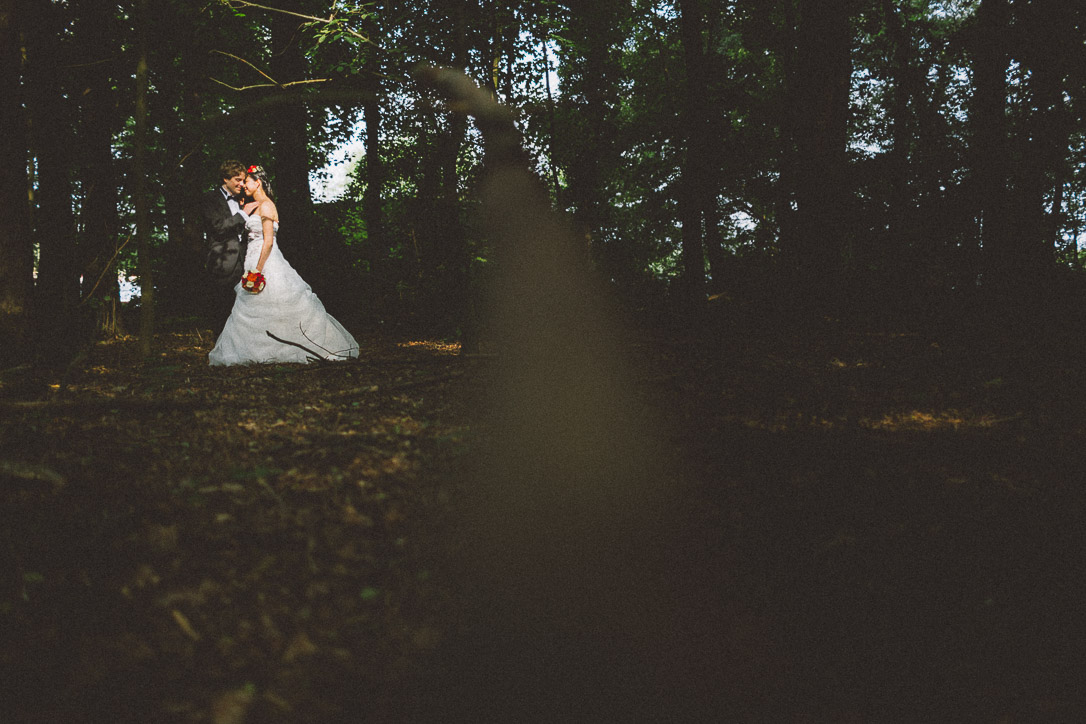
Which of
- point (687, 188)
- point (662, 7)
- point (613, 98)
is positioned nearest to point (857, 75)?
point (662, 7)

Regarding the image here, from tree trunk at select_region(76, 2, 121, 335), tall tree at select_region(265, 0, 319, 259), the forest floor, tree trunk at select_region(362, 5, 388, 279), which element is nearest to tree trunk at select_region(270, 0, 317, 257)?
tall tree at select_region(265, 0, 319, 259)

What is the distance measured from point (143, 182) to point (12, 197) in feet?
5.45

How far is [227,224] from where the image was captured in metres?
7.62

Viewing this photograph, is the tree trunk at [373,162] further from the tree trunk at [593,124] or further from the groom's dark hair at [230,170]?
the tree trunk at [593,124]

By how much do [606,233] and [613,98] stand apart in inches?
143

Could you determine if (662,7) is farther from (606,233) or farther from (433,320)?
(433,320)

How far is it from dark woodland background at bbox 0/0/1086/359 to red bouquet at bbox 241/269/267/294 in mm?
1769

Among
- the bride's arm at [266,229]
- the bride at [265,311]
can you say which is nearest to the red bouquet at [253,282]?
the bride at [265,311]

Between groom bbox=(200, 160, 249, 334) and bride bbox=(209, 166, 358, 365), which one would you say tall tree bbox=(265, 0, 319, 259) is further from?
bride bbox=(209, 166, 358, 365)

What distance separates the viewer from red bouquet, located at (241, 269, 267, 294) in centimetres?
759

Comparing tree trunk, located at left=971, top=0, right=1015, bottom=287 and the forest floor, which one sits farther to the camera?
tree trunk, located at left=971, top=0, right=1015, bottom=287

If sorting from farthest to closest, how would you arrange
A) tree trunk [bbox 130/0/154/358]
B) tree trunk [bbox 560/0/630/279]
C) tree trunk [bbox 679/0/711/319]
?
tree trunk [bbox 679/0/711/319] → tree trunk [bbox 560/0/630/279] → tree trunk [bbox 130/0/154/358]

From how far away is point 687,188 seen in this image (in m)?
14.9

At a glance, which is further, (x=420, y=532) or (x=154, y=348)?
(x=154, y=348)
